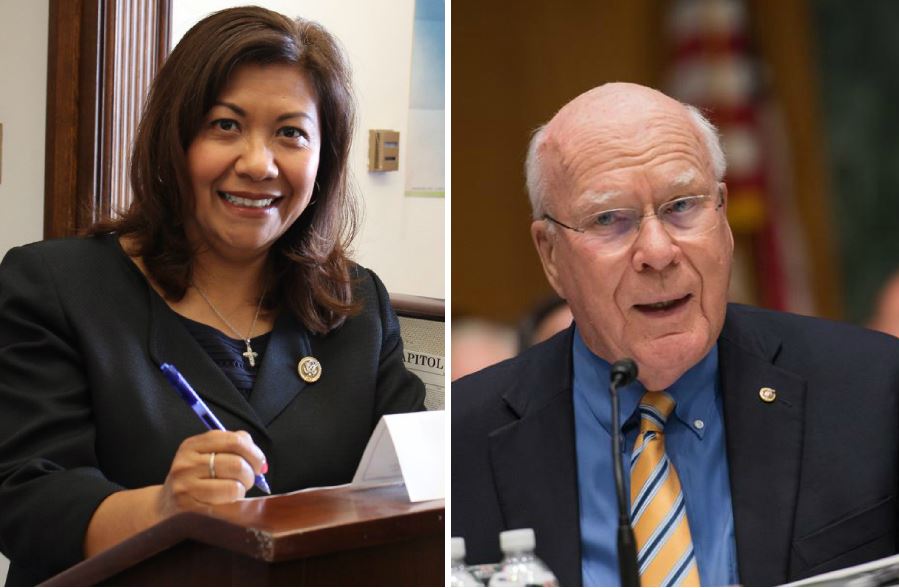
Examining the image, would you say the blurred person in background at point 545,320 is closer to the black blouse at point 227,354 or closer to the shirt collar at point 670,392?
the shirt collar at point 670,392

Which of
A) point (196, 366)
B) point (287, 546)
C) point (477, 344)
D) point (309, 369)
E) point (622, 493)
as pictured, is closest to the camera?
point (287, 546)

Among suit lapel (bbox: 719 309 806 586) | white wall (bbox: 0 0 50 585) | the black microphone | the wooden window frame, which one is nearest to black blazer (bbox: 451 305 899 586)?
suit lapel (bbox: 719 309 806 586)

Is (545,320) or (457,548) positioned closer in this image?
(457,548)

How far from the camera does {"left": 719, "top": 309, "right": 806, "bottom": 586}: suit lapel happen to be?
154 cm

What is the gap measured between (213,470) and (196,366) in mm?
467

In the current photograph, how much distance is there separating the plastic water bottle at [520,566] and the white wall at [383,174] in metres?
0.88

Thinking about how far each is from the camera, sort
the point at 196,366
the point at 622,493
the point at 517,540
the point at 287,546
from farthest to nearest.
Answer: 1. the point at 196,366
2. the point at 517,540
3. the point at 622,493
4. the point at 287,546

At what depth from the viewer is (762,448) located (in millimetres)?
1596

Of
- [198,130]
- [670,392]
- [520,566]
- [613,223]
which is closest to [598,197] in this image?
[613,223]

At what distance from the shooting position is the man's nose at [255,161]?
6.29ft

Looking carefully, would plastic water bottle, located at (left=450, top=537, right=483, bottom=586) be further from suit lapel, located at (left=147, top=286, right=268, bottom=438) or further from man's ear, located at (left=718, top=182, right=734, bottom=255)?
man's ear, located at (left=718, top=182, right=734, bottom=255)

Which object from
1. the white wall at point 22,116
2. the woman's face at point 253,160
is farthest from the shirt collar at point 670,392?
the white wall at point 22,116

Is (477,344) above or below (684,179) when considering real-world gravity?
below

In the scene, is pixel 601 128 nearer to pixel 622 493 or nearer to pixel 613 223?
pixel 613 223
